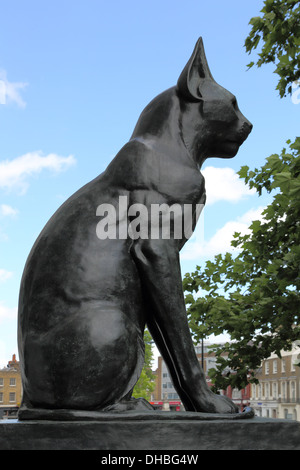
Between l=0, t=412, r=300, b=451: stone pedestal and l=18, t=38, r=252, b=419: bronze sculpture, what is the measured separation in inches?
8.4

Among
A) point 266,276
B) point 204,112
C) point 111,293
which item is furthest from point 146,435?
point 266,276

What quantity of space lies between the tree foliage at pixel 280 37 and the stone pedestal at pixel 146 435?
26.8 ft

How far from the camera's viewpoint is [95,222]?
3.27 m

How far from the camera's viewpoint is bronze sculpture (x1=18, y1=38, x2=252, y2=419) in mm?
2957

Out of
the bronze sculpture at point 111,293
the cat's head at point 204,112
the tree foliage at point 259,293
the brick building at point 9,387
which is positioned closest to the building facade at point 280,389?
the brick building at point 9,387

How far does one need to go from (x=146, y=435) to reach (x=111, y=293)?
81 centimetres

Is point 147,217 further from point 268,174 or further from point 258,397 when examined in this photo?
point 258,397

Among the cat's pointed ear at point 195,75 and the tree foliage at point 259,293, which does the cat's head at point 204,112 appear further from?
the tree foliage at point 259,293

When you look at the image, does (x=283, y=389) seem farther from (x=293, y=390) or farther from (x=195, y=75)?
(x=195, y=75)

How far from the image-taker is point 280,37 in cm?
986

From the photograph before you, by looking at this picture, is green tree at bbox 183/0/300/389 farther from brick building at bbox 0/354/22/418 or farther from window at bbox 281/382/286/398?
brick building at bbox 0/354/22/418

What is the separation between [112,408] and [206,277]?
922cm

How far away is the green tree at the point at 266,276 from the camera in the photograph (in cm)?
887
